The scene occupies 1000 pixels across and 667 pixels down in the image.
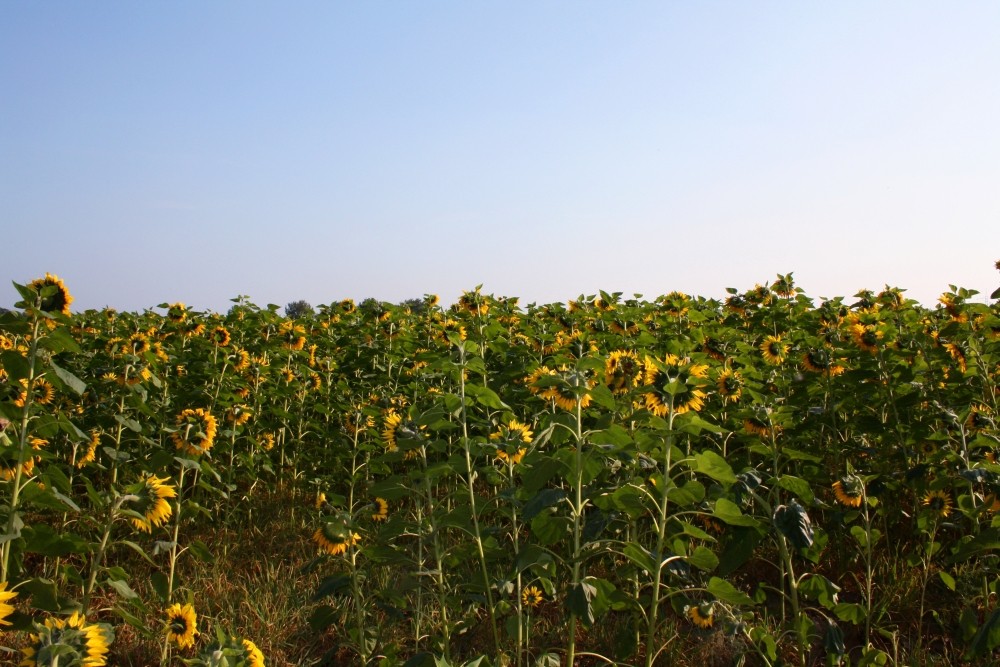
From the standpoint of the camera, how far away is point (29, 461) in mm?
2865

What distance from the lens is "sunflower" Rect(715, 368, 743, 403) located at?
3.60 m

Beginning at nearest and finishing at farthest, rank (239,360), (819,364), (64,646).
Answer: (64,646) < (819,364) < (239,360)

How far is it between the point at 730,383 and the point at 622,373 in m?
0.70

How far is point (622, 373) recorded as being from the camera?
3236mm

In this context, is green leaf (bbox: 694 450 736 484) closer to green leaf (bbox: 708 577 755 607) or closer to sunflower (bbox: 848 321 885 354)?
green leaf (bbox: 708 577 755 607)

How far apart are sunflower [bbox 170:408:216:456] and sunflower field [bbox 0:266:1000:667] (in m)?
0.02

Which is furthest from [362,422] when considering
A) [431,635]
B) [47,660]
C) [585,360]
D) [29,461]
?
[47,660]

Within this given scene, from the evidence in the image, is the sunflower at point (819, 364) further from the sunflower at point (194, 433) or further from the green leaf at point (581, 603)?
the sunflower at point (194, 433)

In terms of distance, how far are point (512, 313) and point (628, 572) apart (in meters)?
4.63

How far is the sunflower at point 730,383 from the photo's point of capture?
3.60m

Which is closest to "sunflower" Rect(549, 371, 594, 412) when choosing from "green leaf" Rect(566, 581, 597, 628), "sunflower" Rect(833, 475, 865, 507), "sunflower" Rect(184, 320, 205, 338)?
"green leaf" Rect(566, 581, 597, 628)

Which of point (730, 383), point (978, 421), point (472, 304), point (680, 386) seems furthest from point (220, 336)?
point (978, 421)

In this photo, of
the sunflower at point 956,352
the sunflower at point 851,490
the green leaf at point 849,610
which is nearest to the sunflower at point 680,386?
the sunflower at point 851,490

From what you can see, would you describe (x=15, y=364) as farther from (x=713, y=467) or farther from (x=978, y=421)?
(x=978, y=421)
